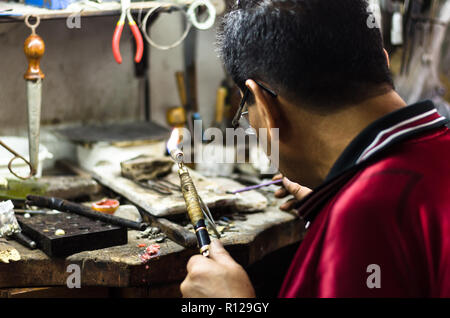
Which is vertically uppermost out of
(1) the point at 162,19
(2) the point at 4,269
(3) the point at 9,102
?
(1) the point at 162,19

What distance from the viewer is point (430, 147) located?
1259 millimetres

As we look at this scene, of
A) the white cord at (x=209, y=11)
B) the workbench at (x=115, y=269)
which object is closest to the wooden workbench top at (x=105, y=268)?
the workbench at (x=115, y=269)

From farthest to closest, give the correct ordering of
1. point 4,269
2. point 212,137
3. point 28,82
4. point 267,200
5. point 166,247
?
1. point 212,137
2. point 267,200
3. point 28,82
4. point 166,247
5. point 4,269

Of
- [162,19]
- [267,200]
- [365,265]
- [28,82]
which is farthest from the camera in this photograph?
[162,19]

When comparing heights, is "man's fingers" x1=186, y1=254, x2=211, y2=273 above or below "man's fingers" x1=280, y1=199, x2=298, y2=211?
above

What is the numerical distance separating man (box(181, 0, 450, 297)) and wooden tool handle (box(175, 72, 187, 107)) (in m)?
2.07

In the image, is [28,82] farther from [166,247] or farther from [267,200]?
[267,200]

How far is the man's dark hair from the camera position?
4.28ft

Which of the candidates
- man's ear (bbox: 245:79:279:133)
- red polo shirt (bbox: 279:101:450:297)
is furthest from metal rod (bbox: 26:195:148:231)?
red polo shirt (bbox: 279:101:450:297)

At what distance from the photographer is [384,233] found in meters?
1.10

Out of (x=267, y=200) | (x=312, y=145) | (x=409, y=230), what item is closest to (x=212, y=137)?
(x=267, y=200)

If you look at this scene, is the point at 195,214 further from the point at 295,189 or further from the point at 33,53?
the point at 33,53

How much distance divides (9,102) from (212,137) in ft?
4.07

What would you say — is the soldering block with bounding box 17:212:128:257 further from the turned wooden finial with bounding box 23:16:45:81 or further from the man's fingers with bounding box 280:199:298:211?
the man's fingers with bounding box 280:199:298:211
